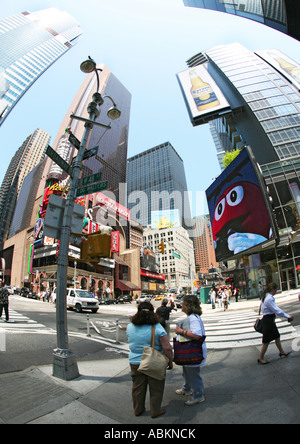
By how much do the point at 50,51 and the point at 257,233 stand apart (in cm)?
17654

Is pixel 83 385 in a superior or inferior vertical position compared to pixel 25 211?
inferior

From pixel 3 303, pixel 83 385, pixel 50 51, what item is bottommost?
pixel 83 385

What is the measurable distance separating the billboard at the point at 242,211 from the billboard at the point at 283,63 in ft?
141

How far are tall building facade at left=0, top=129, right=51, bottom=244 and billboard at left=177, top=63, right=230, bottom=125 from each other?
11998cm

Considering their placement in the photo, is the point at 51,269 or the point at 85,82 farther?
the point at 85,82

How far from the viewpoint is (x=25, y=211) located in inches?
3755

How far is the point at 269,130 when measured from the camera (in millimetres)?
46281

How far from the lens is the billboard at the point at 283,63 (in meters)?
57.2

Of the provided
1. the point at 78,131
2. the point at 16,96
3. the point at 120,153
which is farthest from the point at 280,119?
the point at 16,96

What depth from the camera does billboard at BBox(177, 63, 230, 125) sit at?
5584 cm

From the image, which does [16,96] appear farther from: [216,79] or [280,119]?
[280,119]

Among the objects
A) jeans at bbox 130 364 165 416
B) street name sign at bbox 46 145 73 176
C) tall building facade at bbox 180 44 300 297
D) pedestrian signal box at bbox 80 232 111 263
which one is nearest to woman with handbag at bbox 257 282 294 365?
jeans at bbox 130 364 165 416

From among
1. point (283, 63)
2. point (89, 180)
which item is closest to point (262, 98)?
point (283, 63)

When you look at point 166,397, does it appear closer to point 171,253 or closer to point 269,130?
point 269,130
